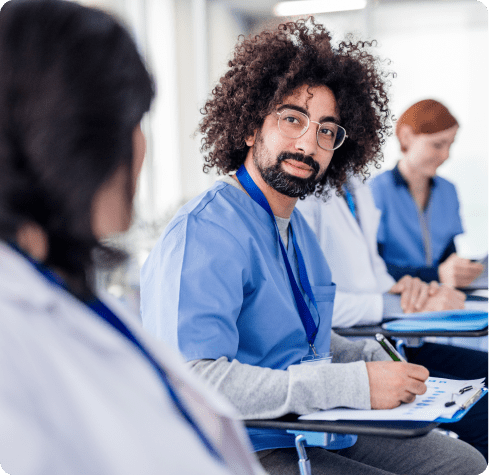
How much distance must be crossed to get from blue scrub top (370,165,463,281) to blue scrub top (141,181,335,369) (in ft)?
4.72

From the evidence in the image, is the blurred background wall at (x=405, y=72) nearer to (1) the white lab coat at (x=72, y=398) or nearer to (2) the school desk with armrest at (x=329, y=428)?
(2) the school desk with armrest at (x=329, y=428)

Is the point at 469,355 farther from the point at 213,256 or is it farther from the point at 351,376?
the point at 213,256

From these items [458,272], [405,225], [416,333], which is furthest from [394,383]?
[405,225]

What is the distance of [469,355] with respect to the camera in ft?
7.12

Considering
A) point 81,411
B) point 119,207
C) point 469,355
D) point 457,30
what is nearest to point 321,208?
point 469,355

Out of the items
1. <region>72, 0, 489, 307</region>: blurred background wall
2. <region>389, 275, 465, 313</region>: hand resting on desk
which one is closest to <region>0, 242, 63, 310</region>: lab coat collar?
<region>389, 275, 465, 313</region>: hand resting on desk

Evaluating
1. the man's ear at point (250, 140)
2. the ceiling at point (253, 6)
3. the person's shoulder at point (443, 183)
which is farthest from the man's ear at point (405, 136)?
the ceiling at point (253, 6)

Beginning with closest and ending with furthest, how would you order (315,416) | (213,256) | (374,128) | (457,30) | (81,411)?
1. (81,411)
2. (315,416)
3. (213,256)
4. (374,128)
5. (457,30)

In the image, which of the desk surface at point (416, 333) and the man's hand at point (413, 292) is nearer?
the desk surface at point (416, 333)

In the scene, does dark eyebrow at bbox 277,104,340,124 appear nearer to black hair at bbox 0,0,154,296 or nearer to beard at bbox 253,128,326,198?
beard at bbox 253,128,326,198

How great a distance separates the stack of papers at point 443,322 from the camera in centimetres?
168

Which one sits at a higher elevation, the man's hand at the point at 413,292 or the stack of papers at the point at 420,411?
the stack of papers at the point at 420,411

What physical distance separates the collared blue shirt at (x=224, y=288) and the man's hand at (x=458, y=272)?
1.17 metres

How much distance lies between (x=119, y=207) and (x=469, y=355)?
191 cm
